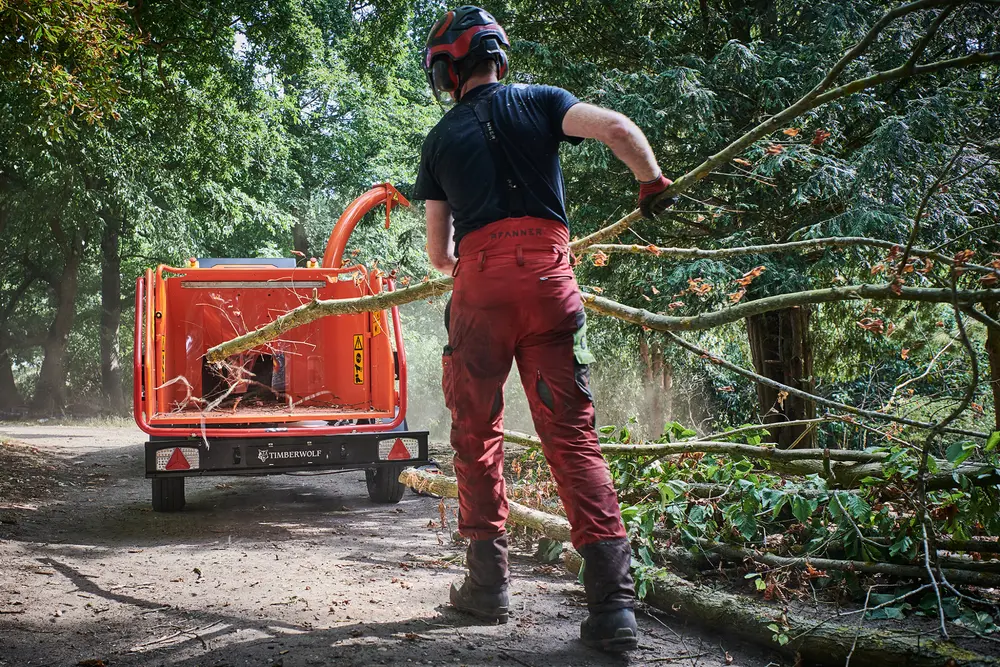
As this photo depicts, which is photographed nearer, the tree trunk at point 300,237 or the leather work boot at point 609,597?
the leather work boot at point 609,597

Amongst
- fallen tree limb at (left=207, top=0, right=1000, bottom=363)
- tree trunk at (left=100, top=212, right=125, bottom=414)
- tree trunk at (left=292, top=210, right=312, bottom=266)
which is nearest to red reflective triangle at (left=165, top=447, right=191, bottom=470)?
fallen tree limb at (left=207, top=0, right=1000, bottom=363)

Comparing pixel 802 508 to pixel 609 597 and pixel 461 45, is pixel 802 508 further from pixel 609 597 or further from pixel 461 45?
pixel 461 45

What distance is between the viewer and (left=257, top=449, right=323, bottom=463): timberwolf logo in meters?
6.71

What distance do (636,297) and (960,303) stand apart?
23.2 ft

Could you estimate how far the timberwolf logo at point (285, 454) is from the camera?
671 cm

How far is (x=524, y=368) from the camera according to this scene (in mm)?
3318

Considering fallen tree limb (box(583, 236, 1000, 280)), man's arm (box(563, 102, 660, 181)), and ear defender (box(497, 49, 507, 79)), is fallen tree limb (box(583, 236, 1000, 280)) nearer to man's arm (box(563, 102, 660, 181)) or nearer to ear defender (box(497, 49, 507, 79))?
man's arm (box(563, 102, 660, 181))

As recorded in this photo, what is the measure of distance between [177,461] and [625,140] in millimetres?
4962

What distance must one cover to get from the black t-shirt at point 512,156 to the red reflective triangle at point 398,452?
12.9ft

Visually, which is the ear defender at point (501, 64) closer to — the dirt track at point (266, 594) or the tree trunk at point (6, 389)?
the dirt track at point (266, 594)

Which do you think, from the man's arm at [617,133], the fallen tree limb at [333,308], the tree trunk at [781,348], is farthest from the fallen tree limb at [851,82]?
the tree trunk at [781,348]

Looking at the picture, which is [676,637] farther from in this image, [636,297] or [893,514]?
[636,297]

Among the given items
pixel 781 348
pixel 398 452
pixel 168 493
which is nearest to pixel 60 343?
pixel 168 493

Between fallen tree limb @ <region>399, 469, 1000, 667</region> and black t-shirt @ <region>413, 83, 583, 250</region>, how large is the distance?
1.70 m
